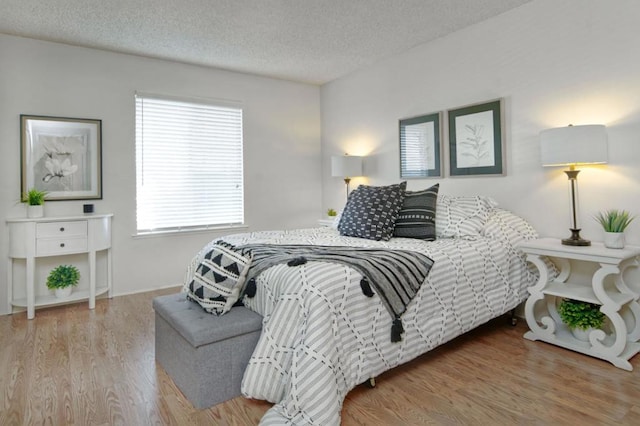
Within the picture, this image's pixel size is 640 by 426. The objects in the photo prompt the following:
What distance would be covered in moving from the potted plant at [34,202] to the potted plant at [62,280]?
21.4 inches

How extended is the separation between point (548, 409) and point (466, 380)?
0.40 meters

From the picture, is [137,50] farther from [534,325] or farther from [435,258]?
[534,325]

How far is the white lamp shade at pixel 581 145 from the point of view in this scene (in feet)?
7.84

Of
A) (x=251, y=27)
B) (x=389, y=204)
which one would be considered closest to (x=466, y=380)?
(x=389, y=204)

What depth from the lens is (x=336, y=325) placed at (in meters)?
1.79

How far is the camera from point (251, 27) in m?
3.30

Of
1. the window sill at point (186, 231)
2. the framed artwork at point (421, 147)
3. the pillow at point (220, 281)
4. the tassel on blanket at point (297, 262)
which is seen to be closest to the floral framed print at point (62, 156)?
the window sill at point (186, 231)

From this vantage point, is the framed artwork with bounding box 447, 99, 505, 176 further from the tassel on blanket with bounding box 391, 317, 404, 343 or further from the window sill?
the window sill

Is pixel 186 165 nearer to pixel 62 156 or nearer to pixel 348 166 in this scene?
pixel 62 156

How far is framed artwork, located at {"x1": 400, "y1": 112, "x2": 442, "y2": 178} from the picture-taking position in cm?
368

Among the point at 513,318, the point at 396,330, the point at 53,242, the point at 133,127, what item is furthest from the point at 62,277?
the point at 513,318

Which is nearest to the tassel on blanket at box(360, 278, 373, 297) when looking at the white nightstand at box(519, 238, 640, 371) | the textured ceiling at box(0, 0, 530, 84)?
the white nightstand at box(519, 238, 640, 371)

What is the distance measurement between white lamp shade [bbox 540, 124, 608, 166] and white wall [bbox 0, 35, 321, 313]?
3264 millimetres

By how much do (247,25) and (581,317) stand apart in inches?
132
